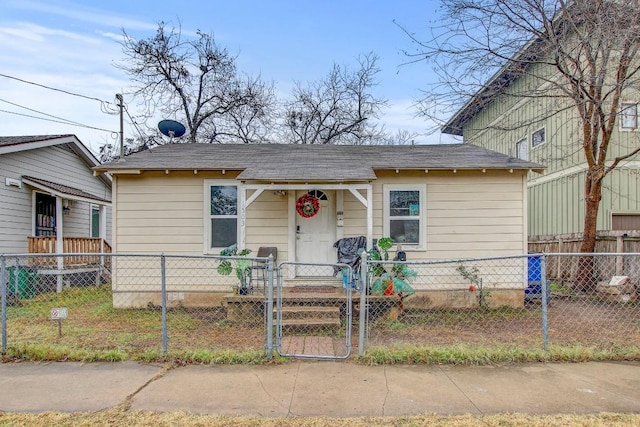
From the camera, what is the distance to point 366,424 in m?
3.01

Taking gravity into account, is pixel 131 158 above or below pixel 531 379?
above

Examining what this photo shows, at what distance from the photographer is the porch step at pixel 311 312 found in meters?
6.09

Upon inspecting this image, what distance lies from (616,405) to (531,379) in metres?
0.72

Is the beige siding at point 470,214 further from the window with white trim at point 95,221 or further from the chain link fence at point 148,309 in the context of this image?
the window with white trim at point 95,221

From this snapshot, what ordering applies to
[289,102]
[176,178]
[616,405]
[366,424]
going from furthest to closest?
[289,102], [176,178], [616,405], [366,424]

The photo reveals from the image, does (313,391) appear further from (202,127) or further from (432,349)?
(202,127)

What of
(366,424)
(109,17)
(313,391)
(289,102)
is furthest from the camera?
(289,102)

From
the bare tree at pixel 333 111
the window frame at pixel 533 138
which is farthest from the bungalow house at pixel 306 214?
the bare tree at pixel 333 111

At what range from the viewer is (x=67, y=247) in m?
10.8

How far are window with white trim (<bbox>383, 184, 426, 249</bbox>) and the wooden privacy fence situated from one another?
4678 mm

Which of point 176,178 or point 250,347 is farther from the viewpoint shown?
point 176,178

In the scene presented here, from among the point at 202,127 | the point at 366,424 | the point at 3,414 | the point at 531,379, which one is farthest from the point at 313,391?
the point at 202,127

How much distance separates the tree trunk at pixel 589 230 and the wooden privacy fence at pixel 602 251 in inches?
6.1

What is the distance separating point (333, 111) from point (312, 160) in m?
14.4
